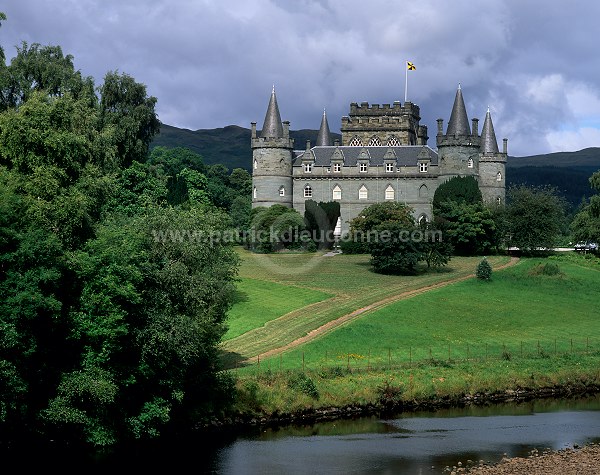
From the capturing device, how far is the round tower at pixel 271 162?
94.1m

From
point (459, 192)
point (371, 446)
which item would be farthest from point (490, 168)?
point (371, 446)

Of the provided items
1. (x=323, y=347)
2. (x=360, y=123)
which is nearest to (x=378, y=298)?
(x=323, y=347)

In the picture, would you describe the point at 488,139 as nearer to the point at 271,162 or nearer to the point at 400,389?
the point at 271,162

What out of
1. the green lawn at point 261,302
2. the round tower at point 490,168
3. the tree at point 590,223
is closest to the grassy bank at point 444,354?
the green lawn at point 261,302

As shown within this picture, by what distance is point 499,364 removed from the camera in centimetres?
4803

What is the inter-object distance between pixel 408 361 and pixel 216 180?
3129 inches

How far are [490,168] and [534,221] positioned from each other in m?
12.6

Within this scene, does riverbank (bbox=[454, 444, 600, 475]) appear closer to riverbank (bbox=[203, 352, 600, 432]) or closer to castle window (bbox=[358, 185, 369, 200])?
riverbank (bbox=[203, 352, 600, 432])

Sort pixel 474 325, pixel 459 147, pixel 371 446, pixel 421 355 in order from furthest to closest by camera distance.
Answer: pixel 459 147 → pixel 474 325 → pixel 421 355 → pixel 371 446

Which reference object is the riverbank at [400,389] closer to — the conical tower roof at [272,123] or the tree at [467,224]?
the tree at [467,224]

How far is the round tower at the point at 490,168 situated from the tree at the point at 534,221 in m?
9.44

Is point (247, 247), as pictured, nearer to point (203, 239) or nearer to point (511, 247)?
point (511, 247)

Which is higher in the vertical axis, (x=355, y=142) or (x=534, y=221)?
(x=355, y=142)

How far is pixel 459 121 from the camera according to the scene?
299 ft
